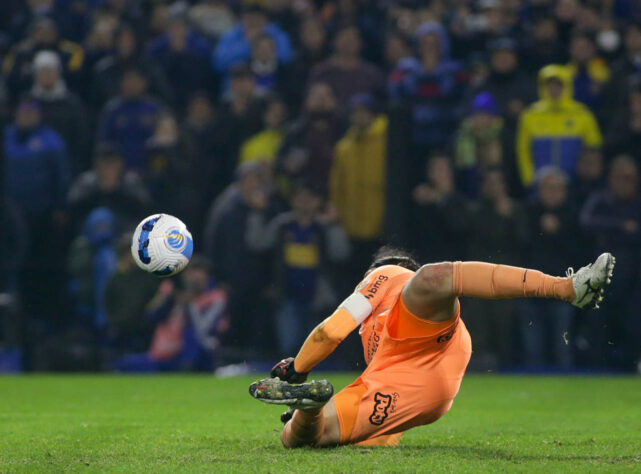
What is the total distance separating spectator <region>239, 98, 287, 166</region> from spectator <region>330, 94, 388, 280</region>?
1.13 meters

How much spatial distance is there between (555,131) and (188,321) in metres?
5.03

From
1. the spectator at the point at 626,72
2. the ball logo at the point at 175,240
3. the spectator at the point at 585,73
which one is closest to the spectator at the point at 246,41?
the spectator at the point at 585,73

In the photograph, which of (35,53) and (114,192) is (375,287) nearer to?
(114,192)

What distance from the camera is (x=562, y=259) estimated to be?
12219mm

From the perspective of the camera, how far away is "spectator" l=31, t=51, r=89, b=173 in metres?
14.3

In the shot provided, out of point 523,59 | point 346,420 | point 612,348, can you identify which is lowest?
point 612,348

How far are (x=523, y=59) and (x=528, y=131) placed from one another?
119 cm

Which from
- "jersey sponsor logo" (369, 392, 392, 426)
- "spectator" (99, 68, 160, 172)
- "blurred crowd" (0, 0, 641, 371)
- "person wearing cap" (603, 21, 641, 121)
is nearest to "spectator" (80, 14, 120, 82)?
"blurred crowd" (0, 0, 641, 371)

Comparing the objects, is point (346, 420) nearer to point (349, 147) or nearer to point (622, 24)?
point (349, 147)

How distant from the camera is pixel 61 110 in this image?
14.3 meters

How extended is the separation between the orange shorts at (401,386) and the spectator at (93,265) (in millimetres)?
8124

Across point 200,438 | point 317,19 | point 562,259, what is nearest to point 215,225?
point 317,19

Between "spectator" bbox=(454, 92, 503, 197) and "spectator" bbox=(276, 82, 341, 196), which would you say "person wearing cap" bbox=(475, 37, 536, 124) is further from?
"spectator" bbox=(276, 82, 341, 196)

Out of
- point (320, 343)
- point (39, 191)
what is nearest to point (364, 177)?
point (39, 191)
